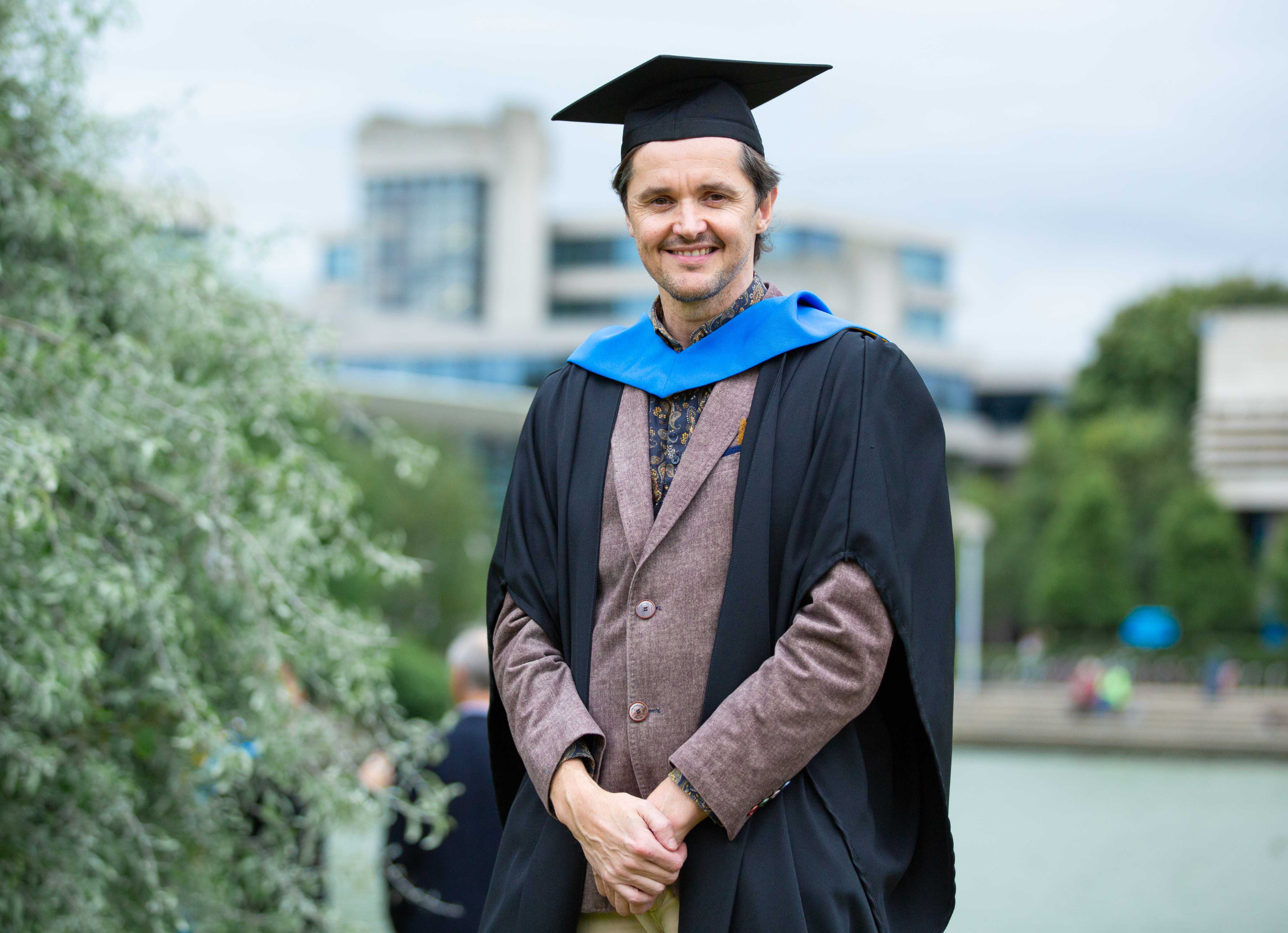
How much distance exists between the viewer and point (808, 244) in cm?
5781

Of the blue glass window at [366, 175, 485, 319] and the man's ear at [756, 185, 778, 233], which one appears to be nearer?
the man's ear at [756, 185, 778, 233]

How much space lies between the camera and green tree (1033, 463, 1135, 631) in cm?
3453

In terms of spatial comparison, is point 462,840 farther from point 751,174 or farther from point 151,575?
point 751,174

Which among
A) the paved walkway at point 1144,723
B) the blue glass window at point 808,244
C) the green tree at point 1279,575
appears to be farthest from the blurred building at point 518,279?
the paved walkway at point 1144,723

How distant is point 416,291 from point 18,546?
6336 cm

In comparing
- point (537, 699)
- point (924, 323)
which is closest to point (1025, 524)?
point (924, 323)

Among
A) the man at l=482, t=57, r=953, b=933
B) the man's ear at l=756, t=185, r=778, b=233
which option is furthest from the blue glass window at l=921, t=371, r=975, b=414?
the man at l=482, t=57, r=953, b=933

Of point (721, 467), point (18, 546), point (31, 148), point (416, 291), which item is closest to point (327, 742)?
point (18, 546)

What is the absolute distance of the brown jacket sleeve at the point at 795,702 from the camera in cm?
198

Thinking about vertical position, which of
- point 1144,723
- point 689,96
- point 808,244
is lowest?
point 1144,723

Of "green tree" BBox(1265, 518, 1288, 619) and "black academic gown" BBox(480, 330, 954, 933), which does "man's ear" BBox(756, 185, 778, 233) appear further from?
"green tree" BBox(1265, 518, 1288, 619)

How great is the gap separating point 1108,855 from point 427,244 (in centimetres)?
5641

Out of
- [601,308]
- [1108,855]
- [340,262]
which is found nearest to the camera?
[1108,855]

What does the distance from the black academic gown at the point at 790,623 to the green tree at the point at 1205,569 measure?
111 ft
